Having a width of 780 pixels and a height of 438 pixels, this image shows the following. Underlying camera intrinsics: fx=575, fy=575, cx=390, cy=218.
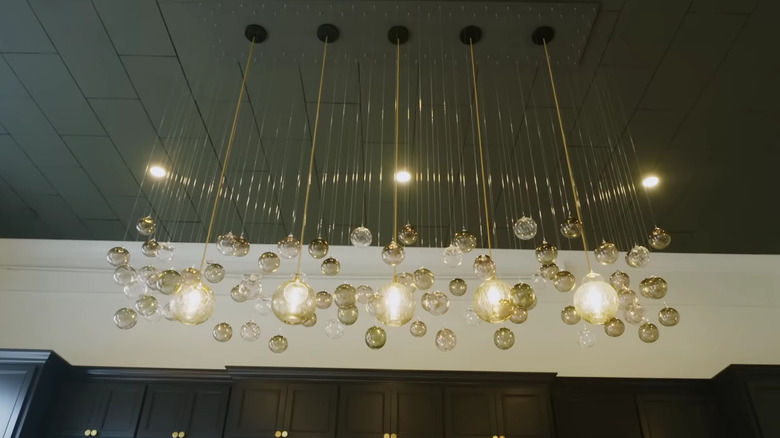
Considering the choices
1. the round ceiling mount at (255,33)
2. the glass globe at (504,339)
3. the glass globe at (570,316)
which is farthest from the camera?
the round ceiling mount at (255,33)

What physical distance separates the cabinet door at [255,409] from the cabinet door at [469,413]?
1.42 m

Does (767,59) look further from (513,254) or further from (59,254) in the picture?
(59,254)

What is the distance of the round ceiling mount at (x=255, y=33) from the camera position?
3.69 meters

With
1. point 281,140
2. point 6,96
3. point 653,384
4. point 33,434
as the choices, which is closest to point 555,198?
point 653,384

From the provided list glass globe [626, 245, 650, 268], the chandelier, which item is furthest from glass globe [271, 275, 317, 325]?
glass globe [626, 245, 650, 268]

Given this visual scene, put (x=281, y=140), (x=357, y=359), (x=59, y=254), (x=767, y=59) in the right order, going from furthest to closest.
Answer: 1. (x=59, y=254)
2. (x=357, y=359)
3. (x=281, y=140)
4. (x=767, y=59)

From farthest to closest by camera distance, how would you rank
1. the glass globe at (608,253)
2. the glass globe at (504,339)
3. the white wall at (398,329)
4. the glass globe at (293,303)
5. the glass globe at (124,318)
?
the white wall at (398,329), the glass globe at (504,339), the glass globe at (608,253), the glass globe at (124,318), the glass globe at (293,303)

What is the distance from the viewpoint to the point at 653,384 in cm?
504

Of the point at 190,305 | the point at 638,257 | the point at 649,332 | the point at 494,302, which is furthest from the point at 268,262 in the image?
the point at 649,332

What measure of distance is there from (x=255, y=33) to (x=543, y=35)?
1.84 m

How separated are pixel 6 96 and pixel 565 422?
198 inches

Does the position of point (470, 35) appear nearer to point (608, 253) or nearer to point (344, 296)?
point (608, 253)

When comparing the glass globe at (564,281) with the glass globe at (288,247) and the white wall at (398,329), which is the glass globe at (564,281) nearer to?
the glass globe at (288,247)

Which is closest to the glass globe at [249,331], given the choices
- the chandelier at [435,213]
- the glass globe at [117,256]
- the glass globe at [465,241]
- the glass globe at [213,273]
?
the chandelier at [435,213]
